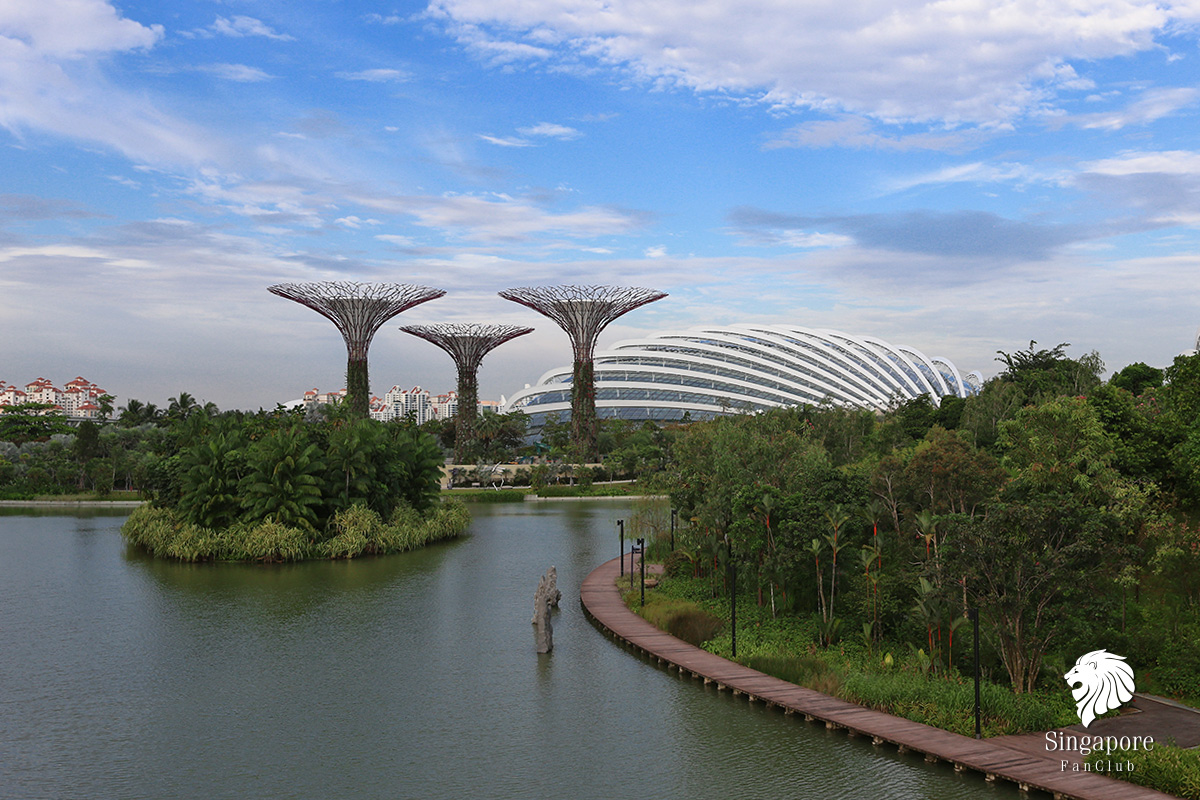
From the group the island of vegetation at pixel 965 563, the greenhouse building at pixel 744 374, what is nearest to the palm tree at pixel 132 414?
the greenhouse building at pixel 744 374

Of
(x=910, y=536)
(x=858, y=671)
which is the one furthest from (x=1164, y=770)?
(x=910, y=536)

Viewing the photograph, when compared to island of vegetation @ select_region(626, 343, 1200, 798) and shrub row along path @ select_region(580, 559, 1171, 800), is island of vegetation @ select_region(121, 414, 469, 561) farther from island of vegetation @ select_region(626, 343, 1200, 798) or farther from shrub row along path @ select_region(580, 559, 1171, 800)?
shrub row along path @ select_region(580, 559, 1171, 800)

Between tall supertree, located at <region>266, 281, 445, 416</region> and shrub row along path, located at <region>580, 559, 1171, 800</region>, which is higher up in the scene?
tall supertree, located at <region>266, 281, 445, 416</region>

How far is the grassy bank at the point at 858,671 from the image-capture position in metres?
17.4

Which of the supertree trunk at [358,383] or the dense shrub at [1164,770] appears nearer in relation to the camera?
the dense shrub at [1164,770]

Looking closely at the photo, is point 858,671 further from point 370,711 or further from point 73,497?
point 73,497

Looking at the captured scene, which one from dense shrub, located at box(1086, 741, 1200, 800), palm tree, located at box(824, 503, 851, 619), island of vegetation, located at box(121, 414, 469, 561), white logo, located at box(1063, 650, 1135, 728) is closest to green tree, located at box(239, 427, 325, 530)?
island of vegetation, located at box(121, 414, 469, 561)

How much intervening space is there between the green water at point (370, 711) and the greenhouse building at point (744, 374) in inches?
3018

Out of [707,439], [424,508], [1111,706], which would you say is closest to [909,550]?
[1111,706]

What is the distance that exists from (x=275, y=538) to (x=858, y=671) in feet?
93.6

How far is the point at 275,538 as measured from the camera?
4097 centimetres

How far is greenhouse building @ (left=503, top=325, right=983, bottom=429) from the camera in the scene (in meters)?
106

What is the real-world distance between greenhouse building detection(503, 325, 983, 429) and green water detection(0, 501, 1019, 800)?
252 ft

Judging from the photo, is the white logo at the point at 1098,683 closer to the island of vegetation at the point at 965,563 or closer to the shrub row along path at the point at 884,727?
the island of vegetation at the point at 965,563
